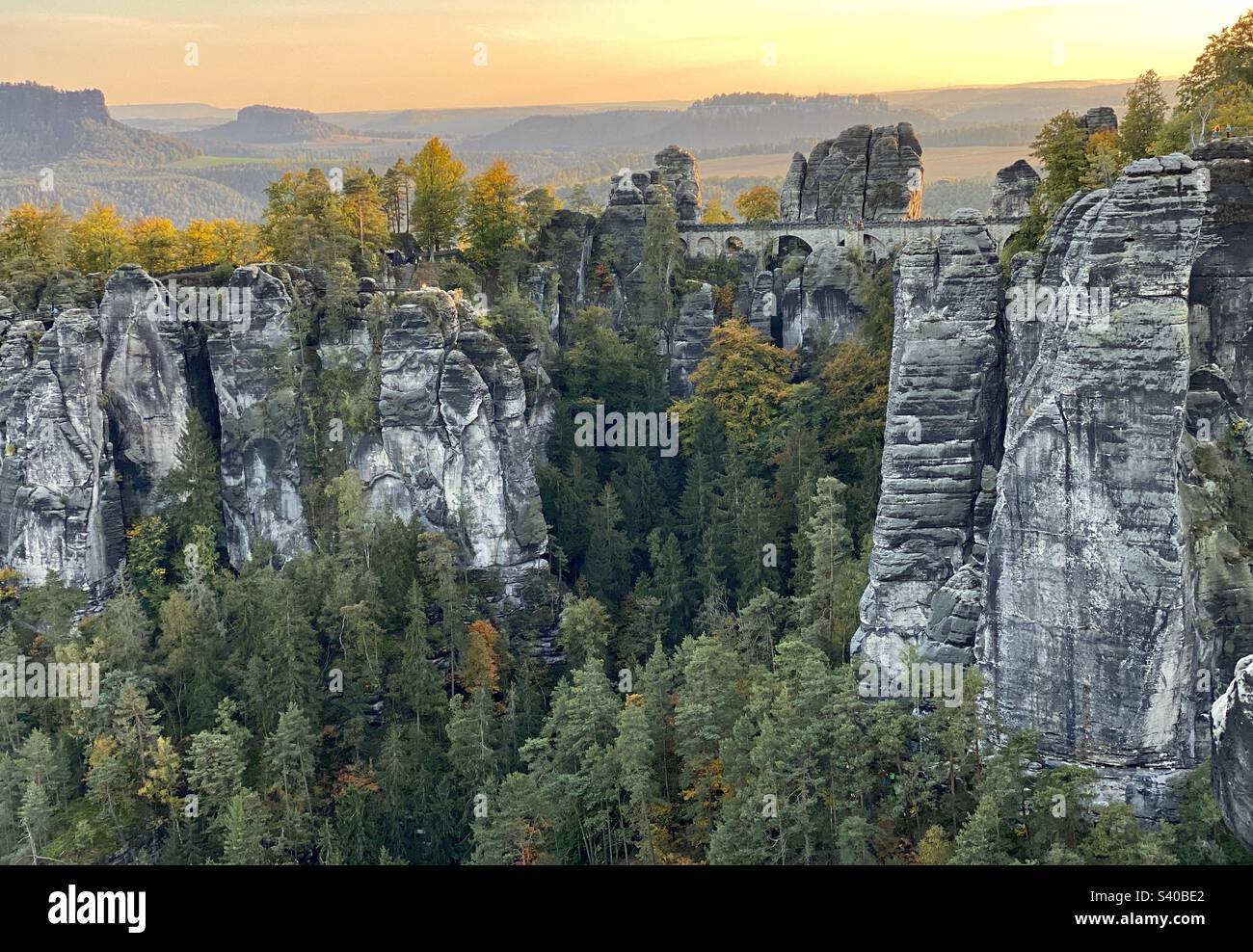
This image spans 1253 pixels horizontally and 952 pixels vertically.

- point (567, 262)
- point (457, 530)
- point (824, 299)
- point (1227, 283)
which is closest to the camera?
point (1227, 283)

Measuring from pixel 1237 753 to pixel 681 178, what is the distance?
111 ft

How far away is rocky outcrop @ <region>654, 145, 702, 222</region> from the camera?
172 feet

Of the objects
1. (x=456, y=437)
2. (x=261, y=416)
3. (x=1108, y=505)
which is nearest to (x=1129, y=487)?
(x=1108, y=505)

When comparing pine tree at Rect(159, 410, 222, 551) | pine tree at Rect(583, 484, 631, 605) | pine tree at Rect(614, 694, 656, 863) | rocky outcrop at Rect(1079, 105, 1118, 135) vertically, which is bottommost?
pine tree at Rect(614, 694, 656, 863)

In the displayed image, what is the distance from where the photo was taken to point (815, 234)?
49.2m

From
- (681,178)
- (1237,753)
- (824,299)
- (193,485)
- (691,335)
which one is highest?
(681,178)

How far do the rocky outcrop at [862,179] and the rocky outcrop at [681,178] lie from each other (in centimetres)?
339

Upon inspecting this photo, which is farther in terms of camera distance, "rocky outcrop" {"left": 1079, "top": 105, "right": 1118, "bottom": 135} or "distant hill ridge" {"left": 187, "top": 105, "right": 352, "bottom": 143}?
"distant hill ridge" {"left": 187, "top": 105, "right": 352, "bottom": 143}

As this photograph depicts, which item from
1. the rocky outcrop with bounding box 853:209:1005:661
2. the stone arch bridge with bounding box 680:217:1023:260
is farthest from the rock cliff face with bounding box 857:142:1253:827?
the stone arch bridge with bounding box 680:217:1023:260

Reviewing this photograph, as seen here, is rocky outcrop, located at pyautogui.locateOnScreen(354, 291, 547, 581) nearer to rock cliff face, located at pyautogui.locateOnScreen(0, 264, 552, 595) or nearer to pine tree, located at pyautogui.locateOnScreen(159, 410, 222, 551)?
rock cliff face, located at pyautogui.locateOnScreen(0, 264, 552, 595)

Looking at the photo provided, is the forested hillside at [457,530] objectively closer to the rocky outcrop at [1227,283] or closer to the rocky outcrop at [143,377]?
the rocky outcrop at [143,377]

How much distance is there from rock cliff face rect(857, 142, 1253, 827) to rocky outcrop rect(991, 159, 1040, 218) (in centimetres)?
1721

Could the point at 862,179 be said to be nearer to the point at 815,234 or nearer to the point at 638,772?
the point at 815,234

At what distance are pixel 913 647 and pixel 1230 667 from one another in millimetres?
6389
